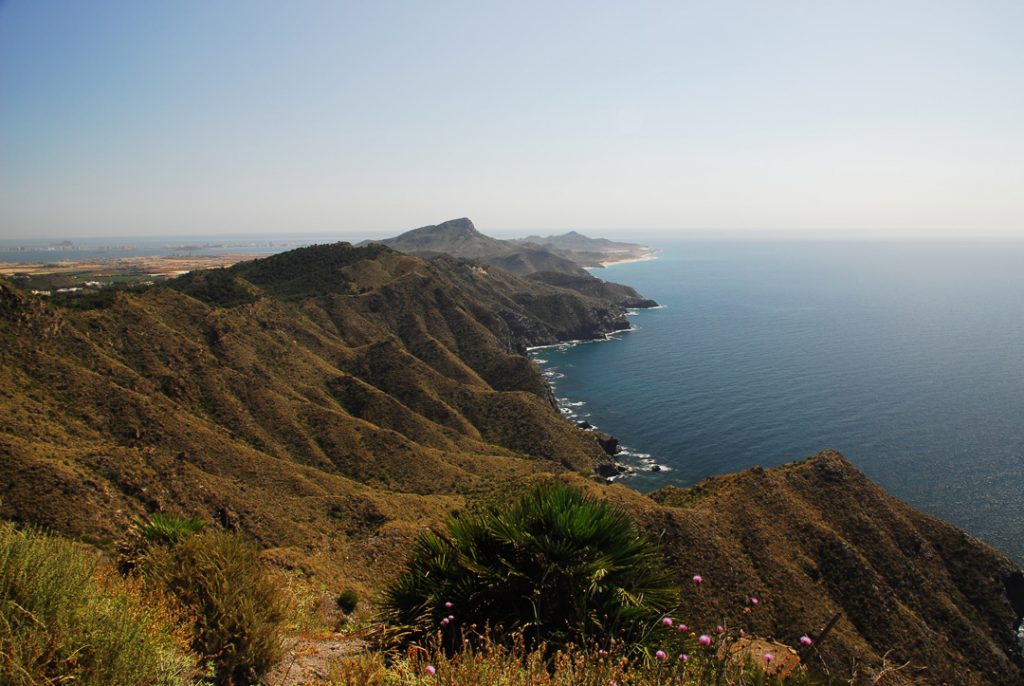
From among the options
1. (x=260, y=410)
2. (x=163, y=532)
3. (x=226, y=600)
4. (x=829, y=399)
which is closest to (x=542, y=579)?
(x=226, y=600)

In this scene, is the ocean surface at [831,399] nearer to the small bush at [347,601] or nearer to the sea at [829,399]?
the sea at [829,399]

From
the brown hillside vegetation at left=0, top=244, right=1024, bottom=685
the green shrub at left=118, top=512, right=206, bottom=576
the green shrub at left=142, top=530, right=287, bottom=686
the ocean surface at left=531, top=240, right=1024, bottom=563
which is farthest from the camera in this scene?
the ocean surface at left=531, top=240, right=1024, bottom=563

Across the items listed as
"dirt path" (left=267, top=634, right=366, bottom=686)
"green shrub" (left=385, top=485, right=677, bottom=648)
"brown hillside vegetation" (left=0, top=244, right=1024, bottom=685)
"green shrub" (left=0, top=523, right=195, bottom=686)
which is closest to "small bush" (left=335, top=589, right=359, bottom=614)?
"brown hillside vegetation" (left=0, top=244, right=1024, bottom=685)

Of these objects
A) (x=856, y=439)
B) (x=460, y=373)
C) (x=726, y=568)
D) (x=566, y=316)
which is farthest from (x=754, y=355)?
(x=726, y=568)

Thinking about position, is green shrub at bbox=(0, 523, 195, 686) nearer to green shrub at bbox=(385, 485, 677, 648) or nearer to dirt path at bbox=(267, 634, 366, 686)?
dirt path at bbox=(267, 634, 366, 686)

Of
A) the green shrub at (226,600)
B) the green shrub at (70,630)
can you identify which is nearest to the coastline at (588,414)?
the green shrub at (226,600)

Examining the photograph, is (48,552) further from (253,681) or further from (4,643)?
(253,681)

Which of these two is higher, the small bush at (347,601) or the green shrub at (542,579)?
the green shrub at (542,579)
